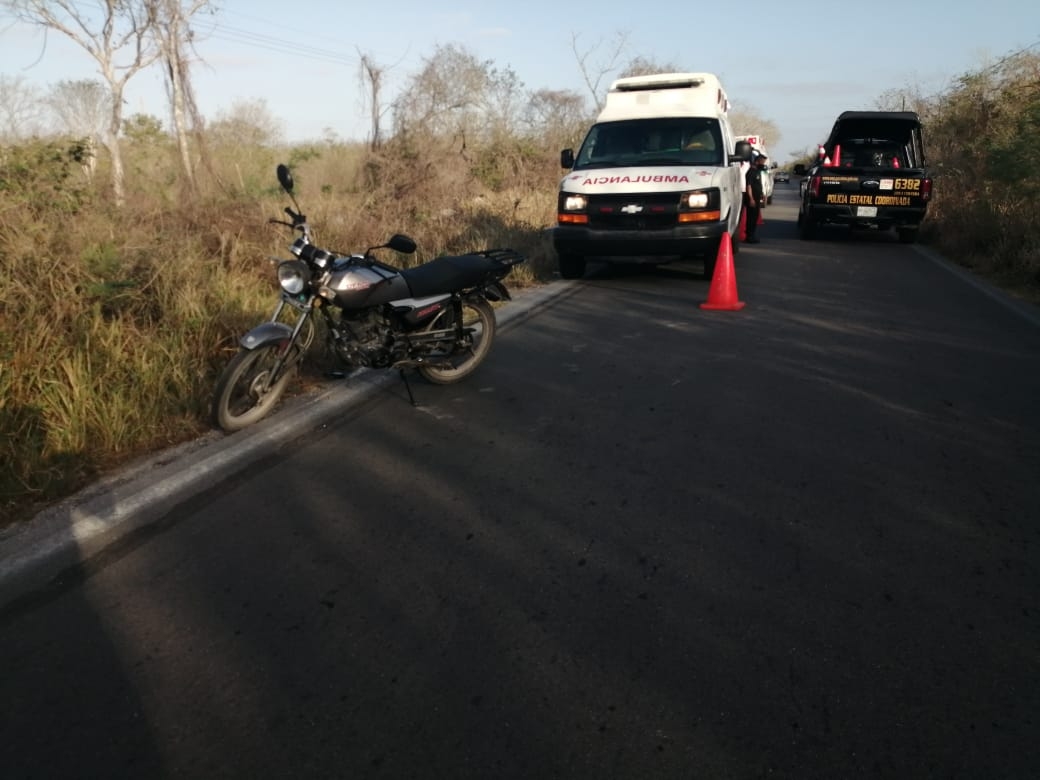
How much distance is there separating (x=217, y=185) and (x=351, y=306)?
7131 millimetres

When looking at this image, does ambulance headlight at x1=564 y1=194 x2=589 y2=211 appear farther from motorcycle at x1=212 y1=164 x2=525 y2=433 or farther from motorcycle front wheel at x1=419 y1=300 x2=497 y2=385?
motorcycle front wheel at x1=419 y1=300 x2=497 y2=385

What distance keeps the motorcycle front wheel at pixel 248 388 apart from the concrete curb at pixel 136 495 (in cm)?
9

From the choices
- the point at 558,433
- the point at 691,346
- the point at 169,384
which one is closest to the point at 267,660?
the point at 558,433

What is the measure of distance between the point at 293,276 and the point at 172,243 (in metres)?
2.97

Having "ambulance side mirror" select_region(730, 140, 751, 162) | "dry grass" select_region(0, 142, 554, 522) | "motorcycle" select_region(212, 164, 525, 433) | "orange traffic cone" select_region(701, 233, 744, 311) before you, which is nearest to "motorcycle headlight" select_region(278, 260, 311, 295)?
"motorcycle" select_region(212, 164, 525, 433)

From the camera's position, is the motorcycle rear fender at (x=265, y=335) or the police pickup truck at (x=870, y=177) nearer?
the motorcycle rear fender at (x=265, y=335)

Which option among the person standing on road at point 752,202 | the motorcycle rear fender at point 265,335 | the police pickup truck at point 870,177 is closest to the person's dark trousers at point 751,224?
the person standing on road at point 752,202

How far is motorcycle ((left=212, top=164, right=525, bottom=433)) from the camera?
16.5 ft

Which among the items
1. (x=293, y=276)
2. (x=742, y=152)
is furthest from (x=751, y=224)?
(x=293, y=276)

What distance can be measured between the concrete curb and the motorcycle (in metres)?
0.22

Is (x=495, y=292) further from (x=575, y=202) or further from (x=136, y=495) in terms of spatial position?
(x=575, y=202)

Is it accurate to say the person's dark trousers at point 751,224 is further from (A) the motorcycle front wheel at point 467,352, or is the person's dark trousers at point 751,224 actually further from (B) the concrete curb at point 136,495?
(B) the concrete curb at point 136,495

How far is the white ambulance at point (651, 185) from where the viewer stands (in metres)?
9.91

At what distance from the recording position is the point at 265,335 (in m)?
4.95
